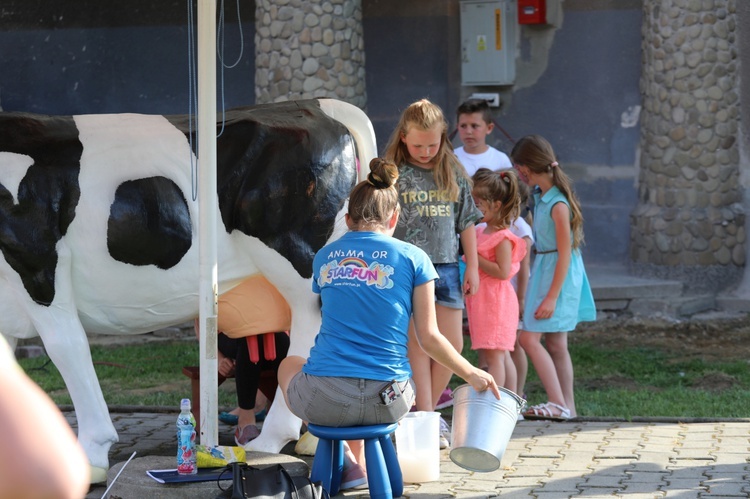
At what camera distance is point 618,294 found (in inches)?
403

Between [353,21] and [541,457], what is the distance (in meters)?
6.01

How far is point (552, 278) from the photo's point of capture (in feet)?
21.2

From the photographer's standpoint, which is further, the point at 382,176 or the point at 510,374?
the point at 510,374

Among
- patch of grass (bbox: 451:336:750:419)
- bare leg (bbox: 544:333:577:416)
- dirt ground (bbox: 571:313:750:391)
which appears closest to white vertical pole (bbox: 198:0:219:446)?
bare leg (bbox: 544:333:577:416)

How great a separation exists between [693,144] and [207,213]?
6.90m

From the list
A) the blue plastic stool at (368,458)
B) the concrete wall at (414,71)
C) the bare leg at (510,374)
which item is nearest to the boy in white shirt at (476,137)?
the bare leg at (510,374)

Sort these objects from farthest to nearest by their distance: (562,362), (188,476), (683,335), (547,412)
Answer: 1. (683,335)
2. (562,362)
3. (547,412)
4. (188,476)

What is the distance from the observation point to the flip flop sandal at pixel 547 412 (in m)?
6.37

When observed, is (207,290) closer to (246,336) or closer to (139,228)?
(139,228)

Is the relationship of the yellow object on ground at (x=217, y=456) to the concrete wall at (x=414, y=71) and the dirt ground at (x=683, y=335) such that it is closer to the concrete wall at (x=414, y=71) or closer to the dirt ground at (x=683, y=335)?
the dirt ground at (x=683, y=335)

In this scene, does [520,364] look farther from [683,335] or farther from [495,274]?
[683,335]

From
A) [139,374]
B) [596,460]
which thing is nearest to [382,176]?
[596,460]

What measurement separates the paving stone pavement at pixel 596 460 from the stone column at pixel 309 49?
14.9 ft

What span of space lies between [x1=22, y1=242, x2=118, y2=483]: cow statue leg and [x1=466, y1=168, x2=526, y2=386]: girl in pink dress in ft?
6.63
